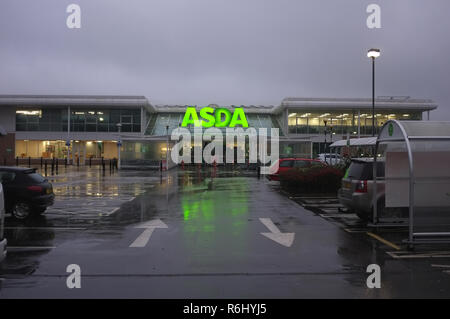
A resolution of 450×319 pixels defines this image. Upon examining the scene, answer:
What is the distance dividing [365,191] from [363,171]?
588 millimetres

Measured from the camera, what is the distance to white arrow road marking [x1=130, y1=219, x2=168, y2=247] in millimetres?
9641

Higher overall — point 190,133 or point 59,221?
point 190,133

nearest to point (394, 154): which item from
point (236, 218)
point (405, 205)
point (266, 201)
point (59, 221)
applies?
point (405, 205)

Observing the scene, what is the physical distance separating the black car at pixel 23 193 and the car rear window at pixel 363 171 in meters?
9.04

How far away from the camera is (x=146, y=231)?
435 inches

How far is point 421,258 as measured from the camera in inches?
331

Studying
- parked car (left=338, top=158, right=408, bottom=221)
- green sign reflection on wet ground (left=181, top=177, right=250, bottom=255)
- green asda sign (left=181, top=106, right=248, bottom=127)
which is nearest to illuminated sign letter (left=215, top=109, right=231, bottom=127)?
green asda sign (left=181, top=106, right=248, bottom=127)

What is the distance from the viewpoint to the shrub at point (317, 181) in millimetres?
20125

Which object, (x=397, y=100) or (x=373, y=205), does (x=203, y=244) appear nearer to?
(x=373, y=205)

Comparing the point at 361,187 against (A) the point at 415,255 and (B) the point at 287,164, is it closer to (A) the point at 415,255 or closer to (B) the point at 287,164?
(A) the point at 415,255

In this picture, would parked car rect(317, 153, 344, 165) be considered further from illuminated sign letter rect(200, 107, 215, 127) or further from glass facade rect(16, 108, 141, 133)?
glass facade rect(16, 108, 141, 133)

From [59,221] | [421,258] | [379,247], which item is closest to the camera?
[421,258]

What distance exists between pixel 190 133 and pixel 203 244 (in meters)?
41.8
